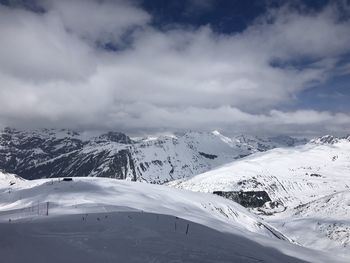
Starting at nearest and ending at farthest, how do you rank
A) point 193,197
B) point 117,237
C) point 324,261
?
1. point 117,237
2. point 324,261
3. point 193,197

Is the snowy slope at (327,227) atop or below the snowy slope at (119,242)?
below

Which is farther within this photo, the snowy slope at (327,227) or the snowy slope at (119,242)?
the snowy slope at (327,227)

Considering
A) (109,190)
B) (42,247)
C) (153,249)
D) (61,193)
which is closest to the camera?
(42,247)

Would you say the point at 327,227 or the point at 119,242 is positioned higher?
the point at 119,242

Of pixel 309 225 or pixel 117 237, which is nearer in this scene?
pixel 117 237

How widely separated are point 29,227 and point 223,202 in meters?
36.6

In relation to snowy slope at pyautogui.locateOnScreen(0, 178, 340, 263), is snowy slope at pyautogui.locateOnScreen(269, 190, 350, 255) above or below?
below

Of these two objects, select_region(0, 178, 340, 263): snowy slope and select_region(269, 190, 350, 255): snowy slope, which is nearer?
select_region(0, 178, 340, 263): snowy slope

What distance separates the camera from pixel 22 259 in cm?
891

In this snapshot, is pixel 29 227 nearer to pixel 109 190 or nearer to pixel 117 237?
pixel 117 237

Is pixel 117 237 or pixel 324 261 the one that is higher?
pixel 117 237

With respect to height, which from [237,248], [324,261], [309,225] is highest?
[237,248]

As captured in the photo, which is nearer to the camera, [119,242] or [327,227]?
[119,242]

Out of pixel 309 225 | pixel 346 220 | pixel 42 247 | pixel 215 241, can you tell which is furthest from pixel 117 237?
pixel 309 225
